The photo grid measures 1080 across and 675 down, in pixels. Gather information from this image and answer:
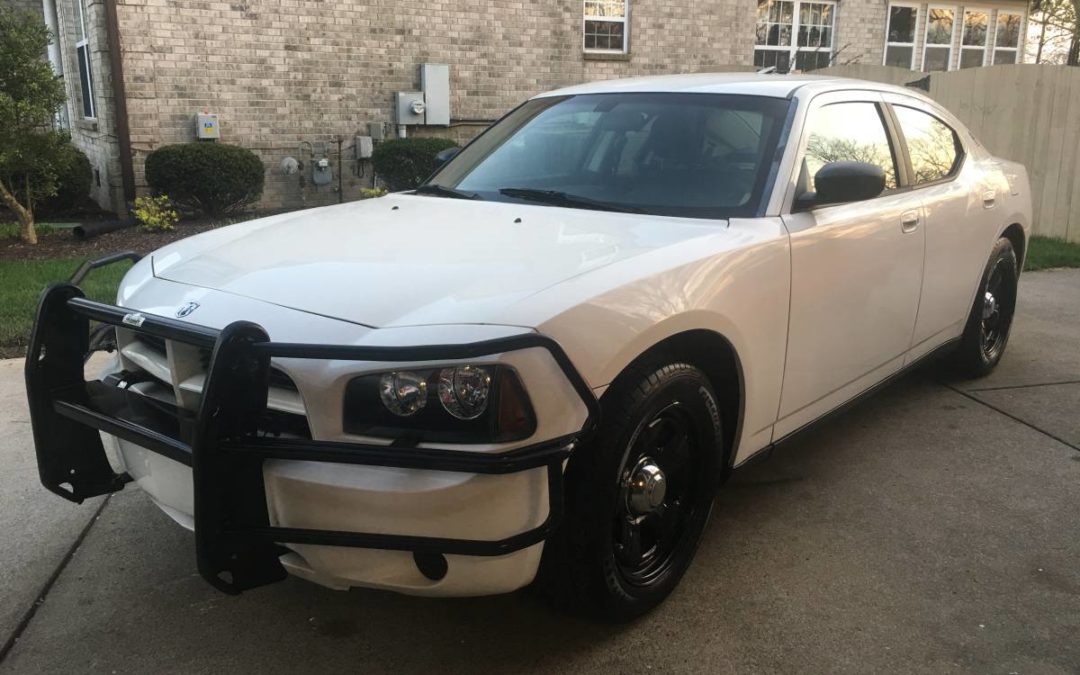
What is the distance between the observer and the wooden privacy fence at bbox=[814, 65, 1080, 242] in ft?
34.2

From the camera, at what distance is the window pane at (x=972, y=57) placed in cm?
1903

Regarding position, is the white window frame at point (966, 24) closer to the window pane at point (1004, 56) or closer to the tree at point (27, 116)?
the window pane at point (1004, 56)

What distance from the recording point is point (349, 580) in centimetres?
238

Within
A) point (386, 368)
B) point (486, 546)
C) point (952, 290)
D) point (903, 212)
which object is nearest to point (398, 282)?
point (386, 368)

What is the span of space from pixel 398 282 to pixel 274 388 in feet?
1.52

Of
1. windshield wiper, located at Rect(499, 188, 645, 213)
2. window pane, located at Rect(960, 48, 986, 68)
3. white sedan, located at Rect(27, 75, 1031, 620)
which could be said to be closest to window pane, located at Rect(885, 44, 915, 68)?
window pane, located at Rect(960, 48, 986, 68)

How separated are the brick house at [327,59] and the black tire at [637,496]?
418 inches

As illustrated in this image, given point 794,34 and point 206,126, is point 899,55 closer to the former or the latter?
point 794,34

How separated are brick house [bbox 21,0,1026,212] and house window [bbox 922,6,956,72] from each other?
11.4 feet

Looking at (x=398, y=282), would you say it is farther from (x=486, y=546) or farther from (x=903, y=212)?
(x=903, y=212)

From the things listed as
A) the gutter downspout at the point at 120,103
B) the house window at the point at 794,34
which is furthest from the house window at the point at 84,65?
the house window at the point at 794,34

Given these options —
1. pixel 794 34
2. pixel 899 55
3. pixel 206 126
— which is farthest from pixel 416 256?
pixel 899 55

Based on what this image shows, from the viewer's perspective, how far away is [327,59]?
1267 cm

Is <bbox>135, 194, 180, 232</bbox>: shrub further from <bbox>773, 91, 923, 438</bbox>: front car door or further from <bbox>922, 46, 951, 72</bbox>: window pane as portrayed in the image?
<bbox>922, 46, 951, 72</bbox>: window pane
